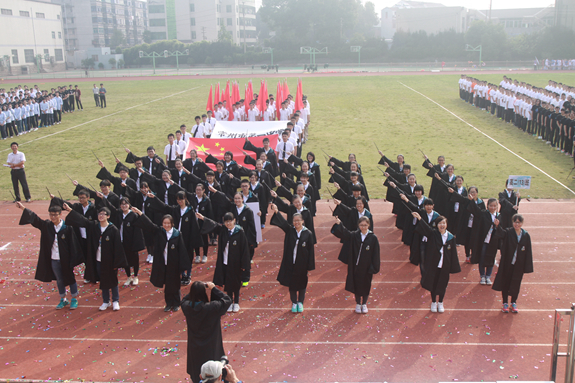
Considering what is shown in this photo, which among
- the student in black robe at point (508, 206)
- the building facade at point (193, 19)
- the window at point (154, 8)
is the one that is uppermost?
the window at point (154, 8)

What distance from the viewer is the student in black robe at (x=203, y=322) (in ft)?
17.6

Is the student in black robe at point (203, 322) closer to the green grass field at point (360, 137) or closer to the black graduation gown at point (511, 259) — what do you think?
the black graduation gown at point (511, 259)

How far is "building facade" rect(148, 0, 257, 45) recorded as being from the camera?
93438mm

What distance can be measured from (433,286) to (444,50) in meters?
77.6

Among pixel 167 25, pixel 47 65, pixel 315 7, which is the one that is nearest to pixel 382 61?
pixel 315 7

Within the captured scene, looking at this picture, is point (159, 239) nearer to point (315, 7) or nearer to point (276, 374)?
point (276, 374)

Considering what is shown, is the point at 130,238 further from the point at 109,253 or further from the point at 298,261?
the point at 298,261

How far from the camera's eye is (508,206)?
945 cm

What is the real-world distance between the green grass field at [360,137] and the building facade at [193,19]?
196ft

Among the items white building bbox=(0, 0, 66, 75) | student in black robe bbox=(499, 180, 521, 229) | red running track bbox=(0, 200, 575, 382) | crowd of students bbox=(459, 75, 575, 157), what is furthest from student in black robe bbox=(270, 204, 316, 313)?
white building bbox=(0, 0, 66, 75)

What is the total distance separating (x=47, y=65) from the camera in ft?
239

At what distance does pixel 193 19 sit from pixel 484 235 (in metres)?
94.5

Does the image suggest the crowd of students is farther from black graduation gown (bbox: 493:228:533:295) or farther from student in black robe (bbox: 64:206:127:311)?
student in black robe (bbox: 64:206:127:311)

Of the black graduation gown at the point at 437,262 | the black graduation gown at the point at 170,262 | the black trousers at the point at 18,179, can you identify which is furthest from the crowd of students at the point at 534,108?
the black trousers at the point at 18,179
